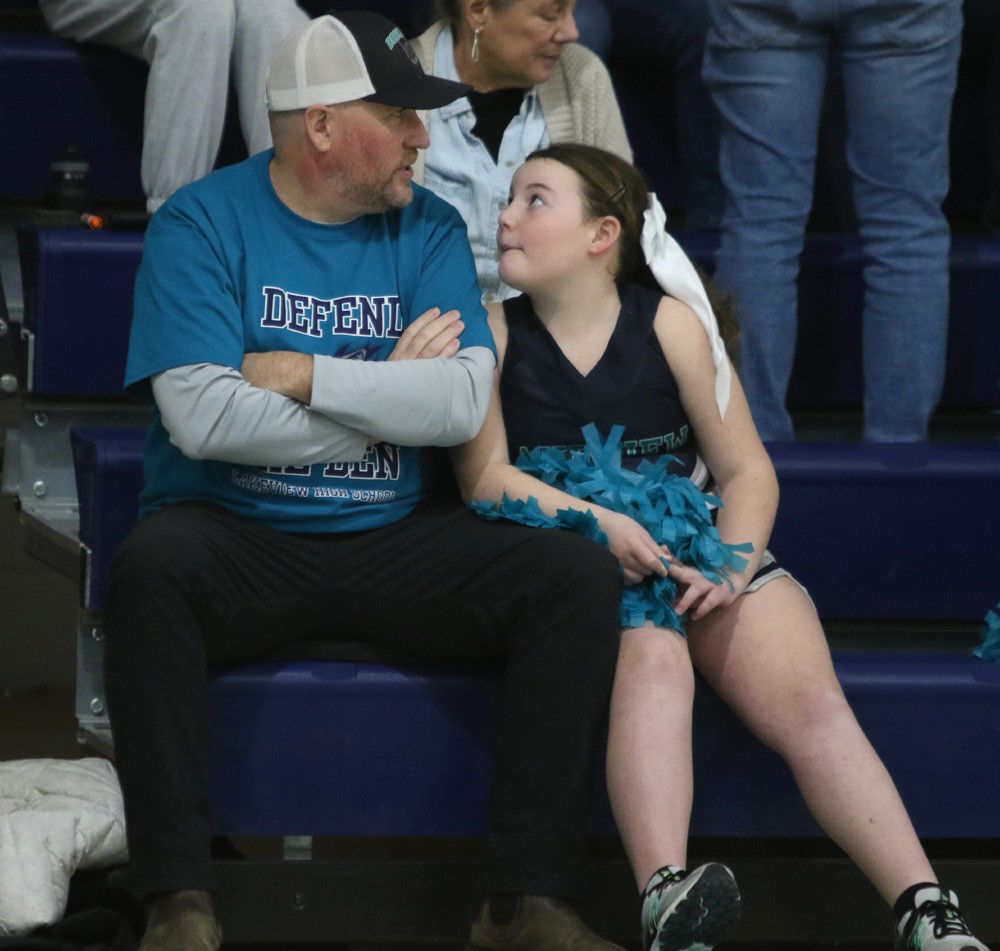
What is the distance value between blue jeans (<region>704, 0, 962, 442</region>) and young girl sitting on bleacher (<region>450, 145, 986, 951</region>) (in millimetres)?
Answer: 464

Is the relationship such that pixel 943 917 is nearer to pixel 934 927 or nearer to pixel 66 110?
pixel 934 927

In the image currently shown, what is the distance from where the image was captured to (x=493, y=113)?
2.68 metres

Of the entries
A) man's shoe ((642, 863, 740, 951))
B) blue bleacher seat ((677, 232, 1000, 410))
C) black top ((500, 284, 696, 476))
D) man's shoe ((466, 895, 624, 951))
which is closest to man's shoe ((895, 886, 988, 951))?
man's shoe ((642, 863, 740, 951))

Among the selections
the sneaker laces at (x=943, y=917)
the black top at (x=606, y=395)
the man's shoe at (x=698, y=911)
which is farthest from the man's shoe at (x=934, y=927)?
the black top at (x=606, y=395)

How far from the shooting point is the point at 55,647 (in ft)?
9.91

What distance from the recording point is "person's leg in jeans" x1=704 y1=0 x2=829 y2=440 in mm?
2660

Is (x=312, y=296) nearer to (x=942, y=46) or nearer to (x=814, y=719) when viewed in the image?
(x=814, y=719)

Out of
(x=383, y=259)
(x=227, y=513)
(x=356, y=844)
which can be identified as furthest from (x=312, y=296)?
(x=356, y=844)

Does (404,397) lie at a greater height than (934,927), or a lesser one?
greater

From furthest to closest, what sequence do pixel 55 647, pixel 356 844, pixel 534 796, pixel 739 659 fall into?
pixel 55 647 → pixel 356 844 → pixel 739 659 → pixel 534 796

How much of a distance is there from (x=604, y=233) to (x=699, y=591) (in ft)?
1.61

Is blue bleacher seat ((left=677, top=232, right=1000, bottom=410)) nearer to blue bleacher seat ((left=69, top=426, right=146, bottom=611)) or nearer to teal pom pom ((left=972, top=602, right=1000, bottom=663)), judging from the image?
teal pom pom ((left=972, top=602, right=1000, bottom=663))

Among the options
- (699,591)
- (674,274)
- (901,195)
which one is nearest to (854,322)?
(901,195)

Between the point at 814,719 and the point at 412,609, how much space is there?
1.58ft
